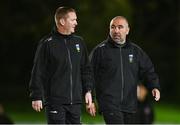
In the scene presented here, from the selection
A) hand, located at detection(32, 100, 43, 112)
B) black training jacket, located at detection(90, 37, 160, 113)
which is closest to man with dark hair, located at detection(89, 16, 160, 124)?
black training jacket, located at detection(90, 37, 160, 113)

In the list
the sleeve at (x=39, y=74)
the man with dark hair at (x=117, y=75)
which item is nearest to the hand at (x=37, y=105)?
the sleeve at (x=39, y=74)

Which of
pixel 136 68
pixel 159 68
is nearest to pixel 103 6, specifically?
pixel 159 68

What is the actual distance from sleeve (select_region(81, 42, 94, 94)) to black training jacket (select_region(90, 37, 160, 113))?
418 millimetres

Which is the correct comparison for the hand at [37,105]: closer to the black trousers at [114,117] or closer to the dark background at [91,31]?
the black trousers at [114,117]

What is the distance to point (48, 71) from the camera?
877cm

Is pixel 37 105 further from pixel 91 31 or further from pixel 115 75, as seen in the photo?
pixel 91 31

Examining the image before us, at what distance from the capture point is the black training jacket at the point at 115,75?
30.3 feet

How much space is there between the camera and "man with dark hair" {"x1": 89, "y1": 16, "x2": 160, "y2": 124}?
30.3ft

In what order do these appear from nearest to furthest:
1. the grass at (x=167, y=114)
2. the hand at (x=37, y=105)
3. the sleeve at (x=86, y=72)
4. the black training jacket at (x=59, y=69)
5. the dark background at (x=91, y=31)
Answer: the hand at (x=37, y=105) → the black training jacket at (x=59, y=69) → the sleeve at (x=86, y=72) → the grass at (x=167, y=114) → the dark background at (x=91, y=31)

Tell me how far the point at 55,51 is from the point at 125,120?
1.39 m

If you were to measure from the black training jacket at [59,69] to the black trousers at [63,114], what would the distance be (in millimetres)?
60

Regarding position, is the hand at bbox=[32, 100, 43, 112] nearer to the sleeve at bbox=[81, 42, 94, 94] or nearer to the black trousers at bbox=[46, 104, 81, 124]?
the black trousers at bbox=[46, 104, 81, 124]

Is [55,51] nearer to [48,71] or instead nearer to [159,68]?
[48,71]

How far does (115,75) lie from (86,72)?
495 mm
